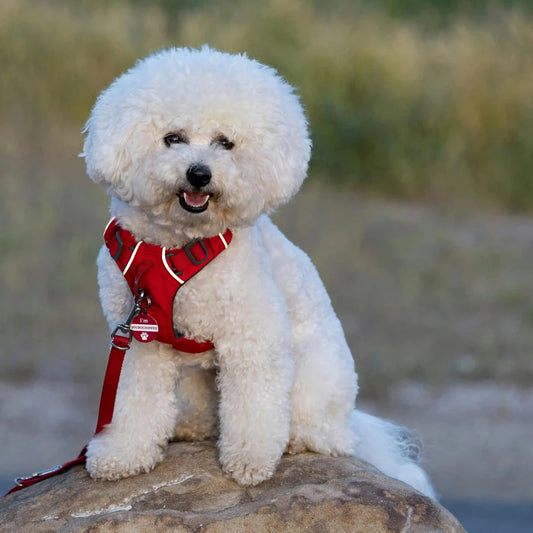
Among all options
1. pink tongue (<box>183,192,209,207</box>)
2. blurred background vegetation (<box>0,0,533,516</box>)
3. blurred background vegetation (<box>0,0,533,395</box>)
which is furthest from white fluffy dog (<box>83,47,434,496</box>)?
blurred background vegetation (<box>0,0,533,395</box>)

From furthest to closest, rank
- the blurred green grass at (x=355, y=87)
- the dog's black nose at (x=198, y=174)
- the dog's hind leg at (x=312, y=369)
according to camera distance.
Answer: the blurred green grass at (x=355, y=87) < the dog's hind leg at (x=312, y=369) < the dog's black nose at (x=198, y=174)

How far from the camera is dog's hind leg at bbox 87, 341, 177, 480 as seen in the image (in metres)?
3.04

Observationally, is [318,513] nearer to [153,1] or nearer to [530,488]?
[530,488]

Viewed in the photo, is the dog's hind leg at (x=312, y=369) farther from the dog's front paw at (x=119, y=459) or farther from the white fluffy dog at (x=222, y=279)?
the dog's front paw at (x=119, y=459)

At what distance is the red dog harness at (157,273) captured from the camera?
9.46 ft

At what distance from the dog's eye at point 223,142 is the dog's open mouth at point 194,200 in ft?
0.59

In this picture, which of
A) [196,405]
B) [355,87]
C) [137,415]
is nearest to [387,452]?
[196,405]

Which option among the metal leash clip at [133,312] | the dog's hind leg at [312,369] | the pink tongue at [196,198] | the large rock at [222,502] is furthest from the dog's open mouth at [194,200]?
the large rock at [222,502]

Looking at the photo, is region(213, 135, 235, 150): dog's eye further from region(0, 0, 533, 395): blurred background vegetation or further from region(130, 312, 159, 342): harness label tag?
region(0, 0, 533, 395): blurred background vegetation

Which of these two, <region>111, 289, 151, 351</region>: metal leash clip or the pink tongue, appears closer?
the pink tongue

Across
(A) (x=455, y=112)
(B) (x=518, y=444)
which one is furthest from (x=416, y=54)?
(B) (x=518, y=444)

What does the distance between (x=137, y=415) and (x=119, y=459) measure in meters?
0.16

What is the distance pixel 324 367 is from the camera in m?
3.20

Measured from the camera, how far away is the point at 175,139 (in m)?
2.74
